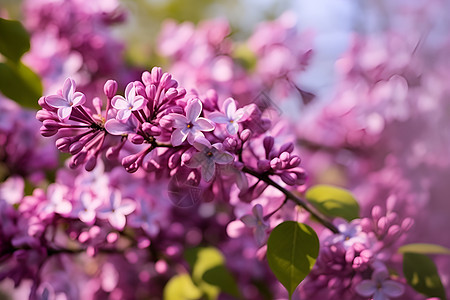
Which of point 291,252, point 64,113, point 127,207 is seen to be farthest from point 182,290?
point 64,113

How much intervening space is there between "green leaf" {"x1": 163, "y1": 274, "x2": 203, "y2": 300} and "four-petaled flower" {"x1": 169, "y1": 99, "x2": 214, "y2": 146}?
33 centimetres

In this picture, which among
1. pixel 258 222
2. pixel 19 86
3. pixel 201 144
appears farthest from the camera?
pixel 19 86

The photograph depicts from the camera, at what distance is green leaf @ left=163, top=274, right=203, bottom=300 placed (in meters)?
0.79

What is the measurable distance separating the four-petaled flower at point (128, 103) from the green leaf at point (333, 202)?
0.94 feet

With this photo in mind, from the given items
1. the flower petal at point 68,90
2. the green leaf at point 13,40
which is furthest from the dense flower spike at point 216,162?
the green leaf at point 13,40

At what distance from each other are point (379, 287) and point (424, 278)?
76 mm

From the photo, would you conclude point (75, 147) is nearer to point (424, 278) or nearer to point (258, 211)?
point (258, 211)

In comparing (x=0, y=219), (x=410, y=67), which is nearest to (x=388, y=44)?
(x=410, y=67)

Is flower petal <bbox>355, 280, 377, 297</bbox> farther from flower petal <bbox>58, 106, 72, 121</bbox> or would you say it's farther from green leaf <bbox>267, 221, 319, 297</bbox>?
flower petal <bbox>58, 106, 72, 121</bbox>

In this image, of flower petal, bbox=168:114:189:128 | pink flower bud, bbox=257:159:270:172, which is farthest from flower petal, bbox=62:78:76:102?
A: pink flower bud, bbox=257:159:270:172

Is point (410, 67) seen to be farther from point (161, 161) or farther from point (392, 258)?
point (161, 161)

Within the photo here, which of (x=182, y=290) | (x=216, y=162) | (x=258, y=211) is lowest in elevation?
(x=182, y=290)

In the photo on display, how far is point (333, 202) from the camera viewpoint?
70 cm

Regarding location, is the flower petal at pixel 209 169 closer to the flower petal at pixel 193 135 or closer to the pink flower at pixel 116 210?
the flower petal at pixel 193 135
